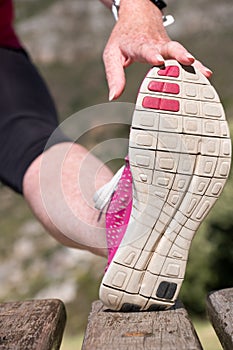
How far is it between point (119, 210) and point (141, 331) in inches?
10.9

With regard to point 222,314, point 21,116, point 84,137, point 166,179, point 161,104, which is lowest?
point 84,137

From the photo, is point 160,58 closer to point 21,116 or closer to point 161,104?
point 161,104

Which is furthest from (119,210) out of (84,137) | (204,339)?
(84,137)

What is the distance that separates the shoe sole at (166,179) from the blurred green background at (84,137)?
48.8 inches

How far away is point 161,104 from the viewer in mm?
1228

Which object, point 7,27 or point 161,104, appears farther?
point 7,27

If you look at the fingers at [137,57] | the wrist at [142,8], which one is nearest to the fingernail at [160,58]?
the fingers at [137,57]

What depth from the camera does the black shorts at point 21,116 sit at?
5.64 ft

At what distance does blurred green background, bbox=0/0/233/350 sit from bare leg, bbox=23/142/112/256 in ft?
3.35

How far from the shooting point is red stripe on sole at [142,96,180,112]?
Result: 1224mm

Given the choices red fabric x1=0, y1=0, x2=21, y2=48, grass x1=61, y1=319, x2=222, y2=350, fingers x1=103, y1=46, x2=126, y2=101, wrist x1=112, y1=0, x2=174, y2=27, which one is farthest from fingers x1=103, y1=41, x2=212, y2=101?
grass x1=61, y1=319, x2=222, y2=350

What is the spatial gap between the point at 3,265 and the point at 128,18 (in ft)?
10.0

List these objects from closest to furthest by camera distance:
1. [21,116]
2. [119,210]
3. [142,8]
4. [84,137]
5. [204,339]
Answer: [119,210] < [142,8] < [21,116] < [204,339] < [84,137]

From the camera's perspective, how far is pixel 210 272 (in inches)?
128
